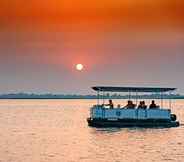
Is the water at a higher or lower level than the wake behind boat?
lower

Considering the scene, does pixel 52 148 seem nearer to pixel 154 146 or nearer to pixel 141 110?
pixel 154 146

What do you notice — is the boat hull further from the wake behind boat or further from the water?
the water

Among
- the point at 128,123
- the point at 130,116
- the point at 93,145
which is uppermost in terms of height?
the point at 130,116

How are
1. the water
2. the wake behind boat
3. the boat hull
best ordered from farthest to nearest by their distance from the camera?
the boat hull < the wake behind boat < the water

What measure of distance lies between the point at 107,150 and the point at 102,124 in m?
16.7

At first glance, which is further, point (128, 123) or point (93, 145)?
point (128, 123)

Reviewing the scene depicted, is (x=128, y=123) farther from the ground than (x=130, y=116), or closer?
closer

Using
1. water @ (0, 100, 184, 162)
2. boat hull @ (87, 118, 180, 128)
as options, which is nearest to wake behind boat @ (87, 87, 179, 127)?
boat hull @ (87, 118, 180, 128)

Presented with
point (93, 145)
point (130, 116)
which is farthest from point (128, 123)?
point (93, 145)

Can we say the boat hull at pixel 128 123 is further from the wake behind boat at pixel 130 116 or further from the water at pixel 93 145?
the water at pixel 93 145

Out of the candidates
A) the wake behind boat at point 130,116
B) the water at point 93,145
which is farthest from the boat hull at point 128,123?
the water at point 93,145

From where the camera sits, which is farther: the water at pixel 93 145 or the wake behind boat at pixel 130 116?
the wake behind boat at pixel 130 116

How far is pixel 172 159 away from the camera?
4847cm

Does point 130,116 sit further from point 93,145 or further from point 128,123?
point 93,145
